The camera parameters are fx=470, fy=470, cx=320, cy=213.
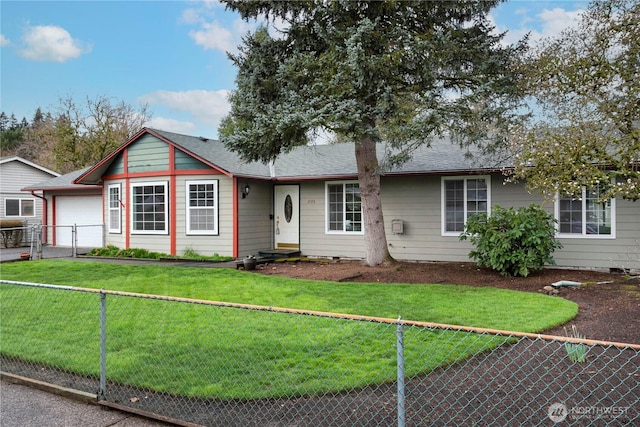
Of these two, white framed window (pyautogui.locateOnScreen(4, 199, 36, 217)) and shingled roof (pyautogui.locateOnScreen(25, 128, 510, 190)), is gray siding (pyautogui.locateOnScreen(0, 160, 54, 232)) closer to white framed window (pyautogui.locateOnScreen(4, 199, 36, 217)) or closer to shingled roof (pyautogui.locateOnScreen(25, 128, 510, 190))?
white framed window (pyautogui.locateOnScreen(4, 199, 36, 217))

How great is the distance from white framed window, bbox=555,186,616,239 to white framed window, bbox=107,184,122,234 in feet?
43.3

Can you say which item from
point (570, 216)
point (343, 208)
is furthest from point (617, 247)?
point (343, 208)

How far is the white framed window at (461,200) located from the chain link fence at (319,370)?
24.0 ft

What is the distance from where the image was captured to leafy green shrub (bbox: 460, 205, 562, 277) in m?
9.59

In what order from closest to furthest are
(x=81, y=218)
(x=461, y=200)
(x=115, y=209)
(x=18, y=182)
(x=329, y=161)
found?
(x=461, y=200)
(x=329, y=161)
(x=115, y=209)
(x=81, y=218)
(x=18, y=182)

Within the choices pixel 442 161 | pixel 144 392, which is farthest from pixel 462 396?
pixel 442 161

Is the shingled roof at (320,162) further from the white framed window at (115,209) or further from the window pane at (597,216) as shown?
the window pane at (597,216)

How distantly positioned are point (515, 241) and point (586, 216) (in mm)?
2693

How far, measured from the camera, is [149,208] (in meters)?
15.0

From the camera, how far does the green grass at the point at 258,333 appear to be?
4.35 m

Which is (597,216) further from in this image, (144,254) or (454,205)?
(144,254)

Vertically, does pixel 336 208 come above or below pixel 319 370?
above

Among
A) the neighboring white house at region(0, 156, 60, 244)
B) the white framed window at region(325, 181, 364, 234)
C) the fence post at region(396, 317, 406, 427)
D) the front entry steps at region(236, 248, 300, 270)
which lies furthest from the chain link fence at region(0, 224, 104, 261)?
the fence post at region(396, 317, 406, 427)

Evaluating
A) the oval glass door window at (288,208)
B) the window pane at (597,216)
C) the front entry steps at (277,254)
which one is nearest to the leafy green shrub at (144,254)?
the front entry steps at (277,254)
